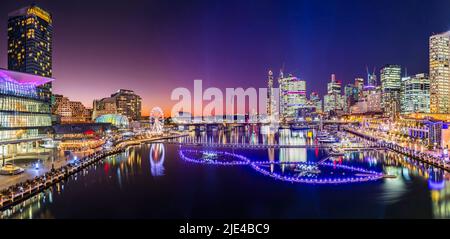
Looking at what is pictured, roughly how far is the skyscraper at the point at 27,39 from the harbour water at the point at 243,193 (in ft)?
152

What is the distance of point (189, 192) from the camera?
14.4m

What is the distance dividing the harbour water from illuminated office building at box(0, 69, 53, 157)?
6.53 metres

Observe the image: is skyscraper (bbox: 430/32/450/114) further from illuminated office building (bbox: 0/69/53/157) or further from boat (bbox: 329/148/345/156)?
illuminated office building (bbox: 0/69/53/157)

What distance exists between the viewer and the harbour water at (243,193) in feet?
37.2

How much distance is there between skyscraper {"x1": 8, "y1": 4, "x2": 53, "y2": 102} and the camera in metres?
55.7

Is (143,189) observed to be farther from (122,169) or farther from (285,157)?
(285,157)

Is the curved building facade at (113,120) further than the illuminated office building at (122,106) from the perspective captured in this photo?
No

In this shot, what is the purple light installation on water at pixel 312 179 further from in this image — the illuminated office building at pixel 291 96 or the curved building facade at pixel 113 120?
the illuminated office building at pixel 291 96

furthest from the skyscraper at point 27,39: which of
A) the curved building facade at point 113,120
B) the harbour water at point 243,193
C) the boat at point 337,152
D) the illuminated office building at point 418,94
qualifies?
the illuminated office building at point 418,94

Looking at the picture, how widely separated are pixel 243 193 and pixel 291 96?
420 ft

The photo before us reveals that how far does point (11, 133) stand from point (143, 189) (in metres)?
12.6

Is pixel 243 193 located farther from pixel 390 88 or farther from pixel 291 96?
pixel 291 96

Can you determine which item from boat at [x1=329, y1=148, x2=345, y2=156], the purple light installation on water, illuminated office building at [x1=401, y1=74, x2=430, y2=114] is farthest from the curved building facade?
illuminated office building at [x1=401, y1=74, x2=430, y2=114]
